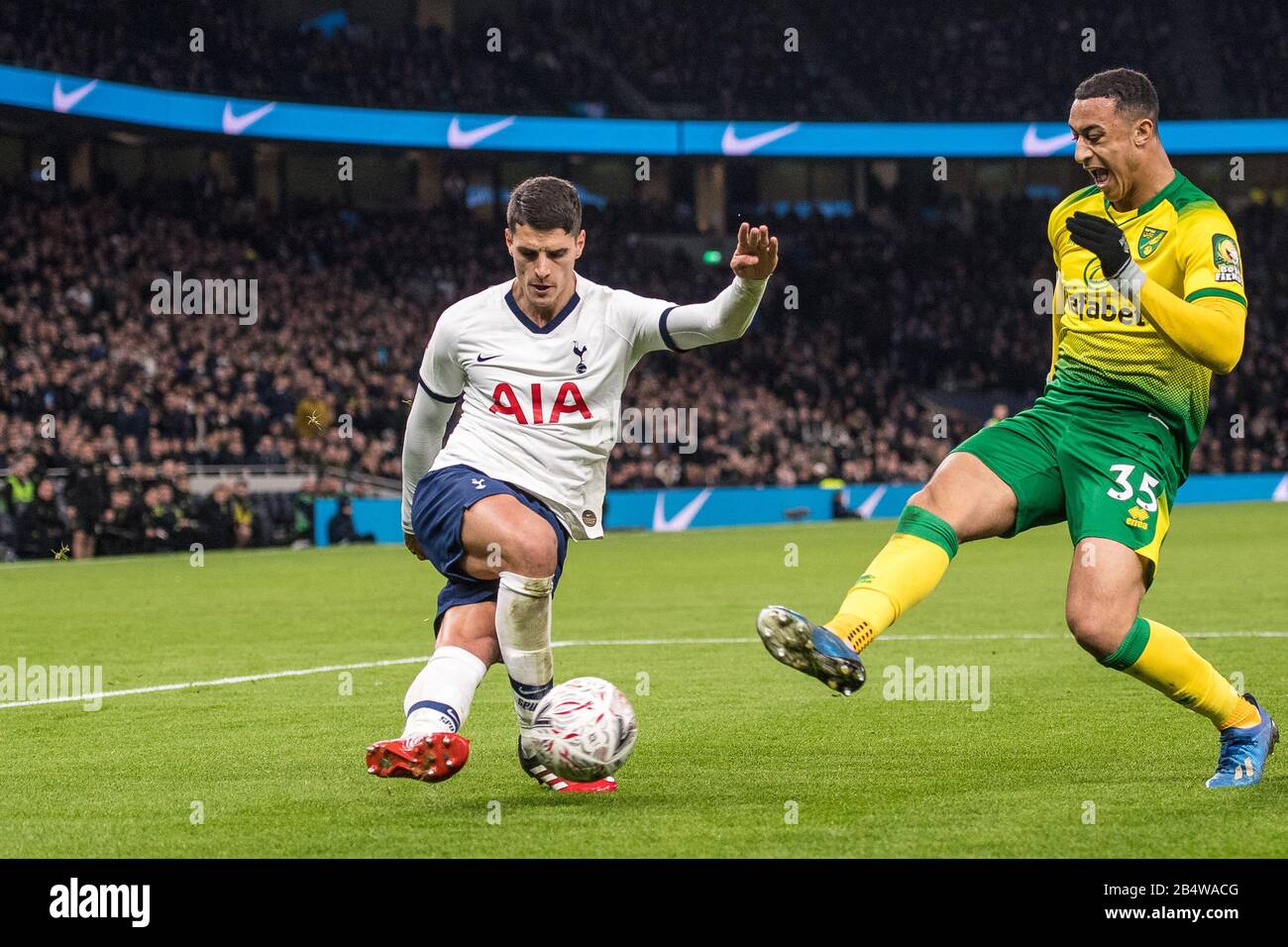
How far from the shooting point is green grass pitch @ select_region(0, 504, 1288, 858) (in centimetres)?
505

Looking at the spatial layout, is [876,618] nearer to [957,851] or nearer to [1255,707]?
[957,851]

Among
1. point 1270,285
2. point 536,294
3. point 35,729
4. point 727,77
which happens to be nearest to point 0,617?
point 35,729

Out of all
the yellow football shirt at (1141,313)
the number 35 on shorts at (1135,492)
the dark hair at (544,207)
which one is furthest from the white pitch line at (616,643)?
the number 35 on shorts at (1135,492)

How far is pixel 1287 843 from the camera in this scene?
15.6 ft

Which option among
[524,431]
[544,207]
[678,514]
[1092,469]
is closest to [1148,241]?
[1092,469]

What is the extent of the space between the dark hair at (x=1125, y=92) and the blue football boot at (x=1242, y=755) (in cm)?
215

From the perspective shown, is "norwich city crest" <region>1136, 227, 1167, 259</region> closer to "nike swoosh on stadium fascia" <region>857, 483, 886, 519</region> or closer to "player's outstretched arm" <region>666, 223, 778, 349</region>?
"player's outstretched arm" <region>666, 223, 778, 349</region>

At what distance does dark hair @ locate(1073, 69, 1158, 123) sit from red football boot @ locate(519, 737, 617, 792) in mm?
2950

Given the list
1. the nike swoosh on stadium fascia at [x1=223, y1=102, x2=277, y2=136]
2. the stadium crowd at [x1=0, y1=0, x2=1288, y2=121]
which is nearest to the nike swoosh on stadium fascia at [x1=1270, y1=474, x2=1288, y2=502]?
the stadium crowd at [x1=0, y1=0, x2=1288, y2=121]

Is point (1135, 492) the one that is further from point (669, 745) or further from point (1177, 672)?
point (669, 745)

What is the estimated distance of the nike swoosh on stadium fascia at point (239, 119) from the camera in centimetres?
3233

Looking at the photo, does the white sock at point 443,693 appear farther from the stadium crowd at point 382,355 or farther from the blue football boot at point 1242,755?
the stadium crowd at point 382,355
